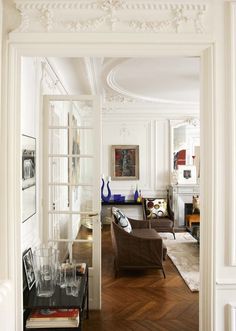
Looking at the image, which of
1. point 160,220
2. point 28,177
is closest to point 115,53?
point 28,177

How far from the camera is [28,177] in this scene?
2430 millimetres

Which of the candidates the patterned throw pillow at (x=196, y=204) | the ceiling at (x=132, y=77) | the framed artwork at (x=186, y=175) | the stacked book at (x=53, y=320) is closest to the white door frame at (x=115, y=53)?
the stacked book at (x=53, y=320)

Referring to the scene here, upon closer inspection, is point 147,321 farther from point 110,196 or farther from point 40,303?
point 110,196

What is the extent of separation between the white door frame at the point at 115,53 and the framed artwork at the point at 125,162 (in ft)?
17.1

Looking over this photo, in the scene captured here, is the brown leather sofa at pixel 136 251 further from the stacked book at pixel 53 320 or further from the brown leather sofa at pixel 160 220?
the stacked book at pixel 53 320

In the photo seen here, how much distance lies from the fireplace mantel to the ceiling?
1974 mm

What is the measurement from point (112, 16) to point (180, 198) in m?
5.37

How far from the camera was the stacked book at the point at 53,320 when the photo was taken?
197 centimetres

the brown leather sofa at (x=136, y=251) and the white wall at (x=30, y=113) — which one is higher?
the white wall at (x=30, y=113)

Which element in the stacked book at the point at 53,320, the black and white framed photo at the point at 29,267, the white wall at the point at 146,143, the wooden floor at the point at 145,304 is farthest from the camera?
the white wall at the point at 146,143

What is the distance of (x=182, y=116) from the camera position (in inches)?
271

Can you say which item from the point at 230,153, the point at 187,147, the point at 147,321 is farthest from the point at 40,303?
the point at 187,147

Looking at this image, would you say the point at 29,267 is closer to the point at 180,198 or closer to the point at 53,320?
the point at 53,320

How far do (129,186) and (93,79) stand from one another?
3244mm
